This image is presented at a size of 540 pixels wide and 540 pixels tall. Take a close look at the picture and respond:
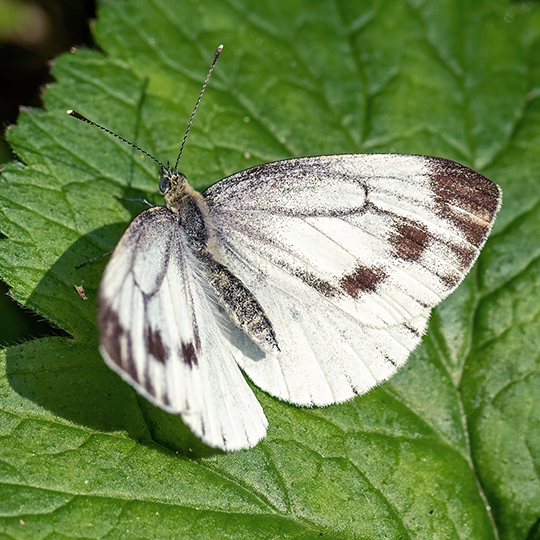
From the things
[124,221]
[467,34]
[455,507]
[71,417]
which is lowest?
[71,417]

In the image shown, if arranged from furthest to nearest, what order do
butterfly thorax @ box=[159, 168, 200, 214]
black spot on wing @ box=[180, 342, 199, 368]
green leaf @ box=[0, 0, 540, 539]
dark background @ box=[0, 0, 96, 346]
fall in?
dark background @ box=[0, 0, 96, 346] < butterfly thorax @ box=[159, 168, 200, 214] < green leaf @ box=[0, 0, 540, 539] < black spot on wing @ box=[180, 342, 199, 368]

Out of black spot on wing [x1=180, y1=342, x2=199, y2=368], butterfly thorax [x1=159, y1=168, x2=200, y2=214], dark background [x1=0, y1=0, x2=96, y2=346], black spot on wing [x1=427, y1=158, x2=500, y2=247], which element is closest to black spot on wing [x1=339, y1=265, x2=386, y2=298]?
black spot on wing [x1=427, y1=158, x2=500, y2=247]

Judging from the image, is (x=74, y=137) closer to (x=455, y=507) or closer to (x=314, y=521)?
(x=314, y=521)

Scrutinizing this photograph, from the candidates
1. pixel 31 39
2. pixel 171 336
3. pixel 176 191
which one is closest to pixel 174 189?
pixel 176 191

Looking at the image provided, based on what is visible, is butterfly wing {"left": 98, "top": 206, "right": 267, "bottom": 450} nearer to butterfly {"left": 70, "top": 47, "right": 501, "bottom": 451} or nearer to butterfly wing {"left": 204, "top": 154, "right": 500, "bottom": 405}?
butterfly {"left": 70, "top": 47, "right": 501, "bottom": 451}

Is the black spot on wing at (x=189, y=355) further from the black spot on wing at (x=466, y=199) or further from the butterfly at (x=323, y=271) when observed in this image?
the black spot on wing at (x=466, y=199)

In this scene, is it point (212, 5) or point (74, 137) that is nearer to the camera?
point (74, 137)

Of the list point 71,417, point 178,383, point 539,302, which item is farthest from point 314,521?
point 539,302
